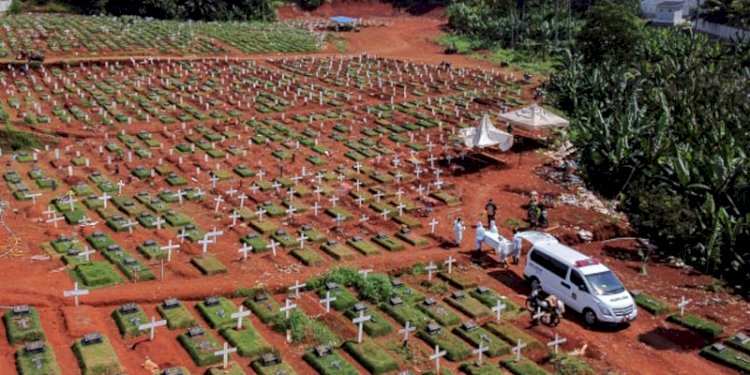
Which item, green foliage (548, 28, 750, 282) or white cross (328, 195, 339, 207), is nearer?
green foliage (548, 28, 750, 282)

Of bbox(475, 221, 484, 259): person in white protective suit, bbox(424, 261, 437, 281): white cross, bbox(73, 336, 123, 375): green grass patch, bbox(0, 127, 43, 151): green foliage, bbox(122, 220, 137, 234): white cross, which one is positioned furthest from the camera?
bbox(0, 127, 43, 151): green foliage

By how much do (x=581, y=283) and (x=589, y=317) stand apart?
90 cm

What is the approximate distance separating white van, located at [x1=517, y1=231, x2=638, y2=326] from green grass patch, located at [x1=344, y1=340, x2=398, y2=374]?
566cm

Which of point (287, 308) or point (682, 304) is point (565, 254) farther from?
point (287, 308)

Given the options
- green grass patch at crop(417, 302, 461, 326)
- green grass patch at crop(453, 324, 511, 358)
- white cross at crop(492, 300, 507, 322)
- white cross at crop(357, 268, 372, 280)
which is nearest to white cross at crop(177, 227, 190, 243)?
white cross at crop(357, 268, 372, 280)

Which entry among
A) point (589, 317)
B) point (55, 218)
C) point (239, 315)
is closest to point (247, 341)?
point (239, 315)

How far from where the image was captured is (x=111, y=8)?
83.8 meters

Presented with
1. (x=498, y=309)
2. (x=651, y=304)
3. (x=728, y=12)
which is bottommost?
(x=651, y=304)

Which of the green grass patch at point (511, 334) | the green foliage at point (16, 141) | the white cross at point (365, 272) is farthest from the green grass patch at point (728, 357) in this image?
the green foliage at point (16, 141)

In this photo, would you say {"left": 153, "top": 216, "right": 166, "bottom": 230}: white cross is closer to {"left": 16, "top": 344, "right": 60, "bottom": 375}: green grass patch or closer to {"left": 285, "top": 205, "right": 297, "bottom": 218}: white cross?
{"left": 285, "top": 205, "right": 297, "bottom": 218}: white cross

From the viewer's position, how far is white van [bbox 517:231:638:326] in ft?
63.4

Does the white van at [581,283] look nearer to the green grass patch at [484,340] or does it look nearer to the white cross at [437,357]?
the green grass patch at [484,340]

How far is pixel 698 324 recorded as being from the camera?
65.1 feet

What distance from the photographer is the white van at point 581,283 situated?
63.4ft
